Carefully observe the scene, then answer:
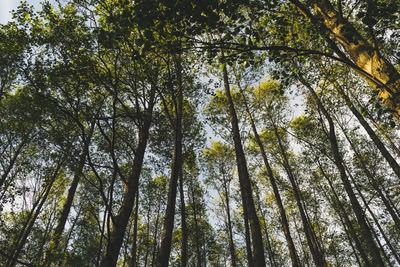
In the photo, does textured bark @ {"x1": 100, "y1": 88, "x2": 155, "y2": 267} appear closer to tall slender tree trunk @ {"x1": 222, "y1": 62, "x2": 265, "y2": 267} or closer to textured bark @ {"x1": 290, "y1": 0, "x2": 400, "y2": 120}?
textured bark @ {"x1": 290, "y1": 0, "x2": 400, "y2": 120}

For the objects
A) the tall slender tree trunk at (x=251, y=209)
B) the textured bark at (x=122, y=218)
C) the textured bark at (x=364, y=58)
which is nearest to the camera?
the textured bark at (x=364, y=58)

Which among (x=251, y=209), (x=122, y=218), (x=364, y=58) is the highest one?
(x=364, y=58)

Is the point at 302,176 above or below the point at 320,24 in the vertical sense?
above

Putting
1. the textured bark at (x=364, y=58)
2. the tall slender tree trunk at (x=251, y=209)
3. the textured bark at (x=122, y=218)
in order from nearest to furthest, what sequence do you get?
the textured bark at (x=364, y=58) < the textured bark at (x=122, y=218) < the tall slender tree trunk at (x=251, y=209)

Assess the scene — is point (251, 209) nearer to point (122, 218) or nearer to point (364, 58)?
point (122, 218)

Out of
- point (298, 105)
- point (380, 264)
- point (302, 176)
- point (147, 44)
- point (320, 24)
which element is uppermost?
point (302, 176)

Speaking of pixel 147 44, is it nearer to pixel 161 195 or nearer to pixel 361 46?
pixel 361 46

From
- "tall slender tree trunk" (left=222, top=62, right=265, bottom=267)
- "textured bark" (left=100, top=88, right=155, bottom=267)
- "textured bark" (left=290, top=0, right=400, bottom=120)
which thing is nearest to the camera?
"textured bark" (left=290, top=0, right=400, bottom=120)

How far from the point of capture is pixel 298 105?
11219mm

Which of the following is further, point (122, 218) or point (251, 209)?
point (251, 209)

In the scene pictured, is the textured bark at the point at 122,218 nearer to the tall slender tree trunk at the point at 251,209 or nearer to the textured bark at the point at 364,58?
the textured bark at the point at 364,58

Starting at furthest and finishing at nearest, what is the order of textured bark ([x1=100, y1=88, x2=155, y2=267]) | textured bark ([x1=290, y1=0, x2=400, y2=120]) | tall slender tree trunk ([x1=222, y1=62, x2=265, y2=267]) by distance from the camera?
1. tall slender tree trunk ([x1=222, y1=62, x2=265, y2=267])
2. textured bark ([x1=100, y1=88, x2=155, y2=267])
3. textured bark ([x1=290, y1=0, x2=400, y2=120])

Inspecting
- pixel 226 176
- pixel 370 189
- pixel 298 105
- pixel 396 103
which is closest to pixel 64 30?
pixel 396 103

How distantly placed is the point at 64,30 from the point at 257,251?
9.78 meters
